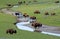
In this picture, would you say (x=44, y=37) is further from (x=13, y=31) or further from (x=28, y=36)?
(x=13, y=31)

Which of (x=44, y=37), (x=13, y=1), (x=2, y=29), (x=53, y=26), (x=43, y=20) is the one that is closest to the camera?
(x=44, y=37)

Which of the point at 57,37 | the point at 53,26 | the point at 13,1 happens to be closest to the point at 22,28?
the point at 53,26

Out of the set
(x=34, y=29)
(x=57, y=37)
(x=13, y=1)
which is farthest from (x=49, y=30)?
(x=13, y=1)

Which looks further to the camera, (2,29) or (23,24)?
(23,24)

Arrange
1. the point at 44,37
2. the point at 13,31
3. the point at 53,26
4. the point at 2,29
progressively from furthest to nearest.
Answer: the point at 53,26
the point at 2,29
the point at 13,31
the point at 44,37

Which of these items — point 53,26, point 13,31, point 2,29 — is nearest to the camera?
point 13,31

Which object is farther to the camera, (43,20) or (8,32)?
(43,20)

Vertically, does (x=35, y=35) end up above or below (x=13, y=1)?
above

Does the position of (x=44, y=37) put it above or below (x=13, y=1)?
above

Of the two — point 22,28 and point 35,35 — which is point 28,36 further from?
point 22,28
